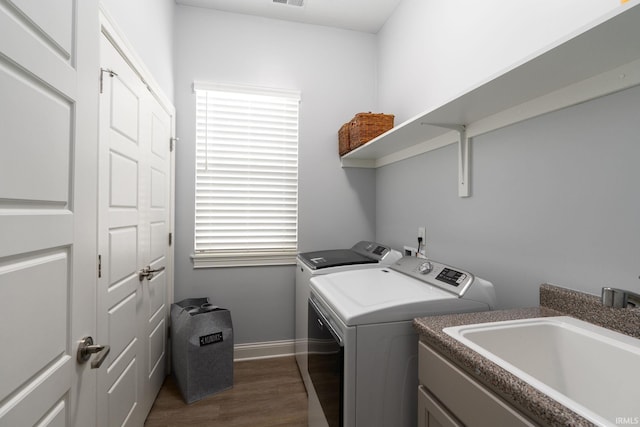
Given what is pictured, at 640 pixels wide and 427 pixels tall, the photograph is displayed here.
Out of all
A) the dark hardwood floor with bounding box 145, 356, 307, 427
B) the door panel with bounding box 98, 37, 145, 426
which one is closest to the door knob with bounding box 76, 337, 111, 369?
the door panel with bounding box 98, 37, 145, 426

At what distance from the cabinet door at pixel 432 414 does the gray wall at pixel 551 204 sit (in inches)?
25.1

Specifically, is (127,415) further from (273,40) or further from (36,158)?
(273,40)

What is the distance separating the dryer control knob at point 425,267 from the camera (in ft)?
5.05

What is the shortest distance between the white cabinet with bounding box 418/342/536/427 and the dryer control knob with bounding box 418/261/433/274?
1.88ft

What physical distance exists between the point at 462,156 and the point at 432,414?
4.06 ft

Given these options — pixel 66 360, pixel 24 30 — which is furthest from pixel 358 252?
pixel 24 30

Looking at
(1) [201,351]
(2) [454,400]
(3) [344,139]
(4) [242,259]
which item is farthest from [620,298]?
(4) [242,259]

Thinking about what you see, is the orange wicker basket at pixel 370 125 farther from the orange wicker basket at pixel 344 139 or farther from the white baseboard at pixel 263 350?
the white baseboard at pixel 263 350

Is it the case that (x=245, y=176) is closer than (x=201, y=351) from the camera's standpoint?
No

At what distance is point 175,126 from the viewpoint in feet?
7.69

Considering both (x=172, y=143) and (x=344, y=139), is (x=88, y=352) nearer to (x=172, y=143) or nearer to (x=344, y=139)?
(x=172, y=143)

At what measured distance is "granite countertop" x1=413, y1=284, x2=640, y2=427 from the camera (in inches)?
22.7

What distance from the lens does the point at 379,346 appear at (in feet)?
3.66

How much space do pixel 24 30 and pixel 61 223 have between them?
0.46 m
